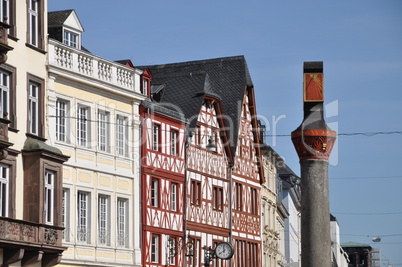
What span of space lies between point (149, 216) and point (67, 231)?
7965 millimetres

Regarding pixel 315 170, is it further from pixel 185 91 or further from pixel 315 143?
pixel 185 91

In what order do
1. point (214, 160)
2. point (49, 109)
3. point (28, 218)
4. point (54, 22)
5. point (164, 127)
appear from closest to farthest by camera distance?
point (28, 218) → point (49, 109) → point (54, 22) → point (164, 127) → point (214, 160)

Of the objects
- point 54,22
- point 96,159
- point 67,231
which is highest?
point 54,22

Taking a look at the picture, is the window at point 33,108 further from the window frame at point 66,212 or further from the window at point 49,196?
the window frame at point 66,212

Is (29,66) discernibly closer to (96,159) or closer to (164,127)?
(96,159)

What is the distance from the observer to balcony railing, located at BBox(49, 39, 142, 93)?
45.9 m

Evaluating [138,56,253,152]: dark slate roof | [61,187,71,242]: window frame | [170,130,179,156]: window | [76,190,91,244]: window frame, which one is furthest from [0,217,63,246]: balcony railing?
[138,56,253,152]: dark slate roof

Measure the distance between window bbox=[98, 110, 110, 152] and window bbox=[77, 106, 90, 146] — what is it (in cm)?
100

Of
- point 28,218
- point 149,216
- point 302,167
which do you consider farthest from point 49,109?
point 302,167

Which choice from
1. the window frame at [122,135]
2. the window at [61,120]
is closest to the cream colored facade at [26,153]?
the window at [61,120]

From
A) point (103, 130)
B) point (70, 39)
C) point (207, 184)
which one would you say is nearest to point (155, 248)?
A: point (103, 130)

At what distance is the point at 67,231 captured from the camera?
4662 centimetres

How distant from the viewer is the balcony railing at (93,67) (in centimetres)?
4594

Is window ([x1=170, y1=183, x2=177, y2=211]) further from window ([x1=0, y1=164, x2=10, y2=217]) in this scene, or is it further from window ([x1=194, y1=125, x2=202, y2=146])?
window ([x1=0, y1=164, x2=10, y2=217])
